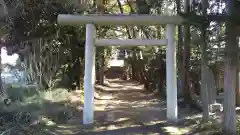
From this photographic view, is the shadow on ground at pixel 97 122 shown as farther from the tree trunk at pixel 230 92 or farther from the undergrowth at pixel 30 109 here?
the tree trunk at pixel 230 92

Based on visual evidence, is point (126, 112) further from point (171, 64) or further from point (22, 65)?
point (22, 65)

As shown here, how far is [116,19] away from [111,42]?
0.65 m

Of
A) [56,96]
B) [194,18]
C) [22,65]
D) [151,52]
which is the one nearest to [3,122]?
[56,96]

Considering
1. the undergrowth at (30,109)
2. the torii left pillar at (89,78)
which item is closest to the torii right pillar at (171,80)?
the torii left pillar at (89,78)

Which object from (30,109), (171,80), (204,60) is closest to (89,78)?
(30,109)

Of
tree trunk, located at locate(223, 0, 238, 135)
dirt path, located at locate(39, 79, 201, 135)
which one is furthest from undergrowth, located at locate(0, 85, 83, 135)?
tree trunk, located at locate(223, 0, 238, 135)

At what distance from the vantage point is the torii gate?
8.83 metres

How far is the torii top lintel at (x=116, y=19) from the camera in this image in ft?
28.8

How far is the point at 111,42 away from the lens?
9070 mm

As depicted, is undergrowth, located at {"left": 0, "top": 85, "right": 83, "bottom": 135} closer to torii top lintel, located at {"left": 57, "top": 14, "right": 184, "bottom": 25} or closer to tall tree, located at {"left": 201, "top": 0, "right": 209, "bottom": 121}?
torii top lintel, located at {"left": 57, "top": 14, "right": 184, "bottom": 25}

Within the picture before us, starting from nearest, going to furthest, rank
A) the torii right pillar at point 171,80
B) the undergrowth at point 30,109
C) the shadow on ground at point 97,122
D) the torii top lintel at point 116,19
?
the undergrowth at point 30,109
the shadow on ground at point 97,122
the torii top lintel at point 116,19
the torii right pillar at point 171,80

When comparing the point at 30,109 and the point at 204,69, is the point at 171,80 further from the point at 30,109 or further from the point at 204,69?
the point at 30,109

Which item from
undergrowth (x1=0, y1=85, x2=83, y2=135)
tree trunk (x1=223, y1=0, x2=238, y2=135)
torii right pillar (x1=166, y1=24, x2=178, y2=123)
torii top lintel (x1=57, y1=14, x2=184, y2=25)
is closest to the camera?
tree trunk (x1=223, y1=0, x2=238, y2=135)

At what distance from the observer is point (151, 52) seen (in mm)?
16281
